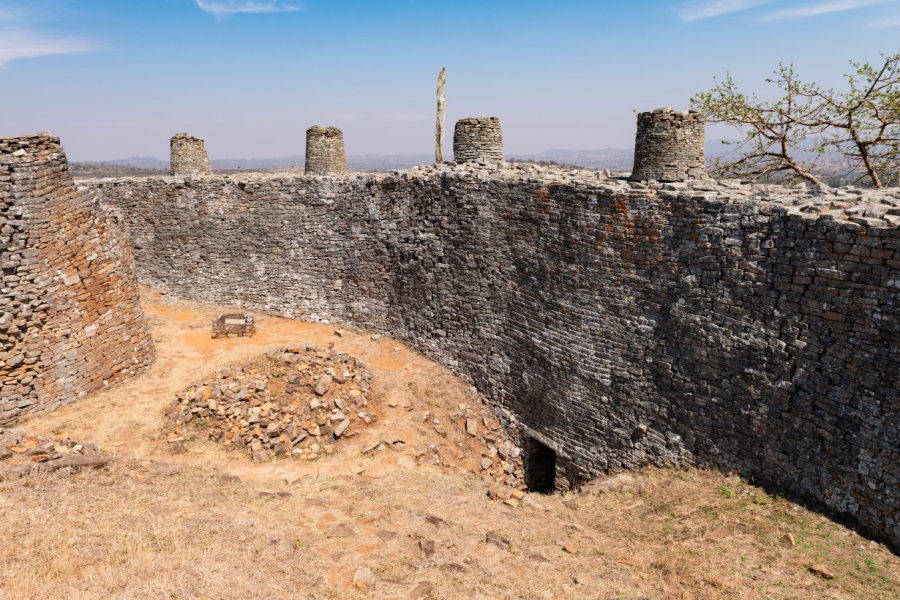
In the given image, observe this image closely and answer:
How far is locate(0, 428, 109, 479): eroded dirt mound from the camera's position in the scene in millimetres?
8523

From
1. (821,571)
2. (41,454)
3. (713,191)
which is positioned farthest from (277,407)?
(821,571)

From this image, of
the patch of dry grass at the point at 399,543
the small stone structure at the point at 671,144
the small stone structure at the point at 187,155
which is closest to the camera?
the patch of dry grass at the point at 399,543

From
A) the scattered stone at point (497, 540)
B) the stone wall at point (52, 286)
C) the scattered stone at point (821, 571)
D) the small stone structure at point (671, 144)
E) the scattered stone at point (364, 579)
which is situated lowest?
the scattered stone at point (497, 540)

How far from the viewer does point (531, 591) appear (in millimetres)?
6609

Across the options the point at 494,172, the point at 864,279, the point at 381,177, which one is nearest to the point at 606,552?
the point at 864,279

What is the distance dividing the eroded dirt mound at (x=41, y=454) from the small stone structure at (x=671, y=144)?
11144 millimetres

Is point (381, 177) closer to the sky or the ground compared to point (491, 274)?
closer to the sky

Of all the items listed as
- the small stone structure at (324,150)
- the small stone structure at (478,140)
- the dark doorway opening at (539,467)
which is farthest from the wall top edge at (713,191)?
the dark doorway opening at (539,467)

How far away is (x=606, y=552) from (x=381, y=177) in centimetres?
1157

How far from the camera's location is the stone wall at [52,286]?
11055mm

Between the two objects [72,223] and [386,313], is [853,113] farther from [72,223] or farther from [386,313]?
[72,223]

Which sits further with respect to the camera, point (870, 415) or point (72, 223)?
point (72, 223)

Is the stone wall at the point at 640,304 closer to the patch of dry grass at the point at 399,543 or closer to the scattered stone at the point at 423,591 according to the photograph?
the patch of dry grass at the point at 399,543

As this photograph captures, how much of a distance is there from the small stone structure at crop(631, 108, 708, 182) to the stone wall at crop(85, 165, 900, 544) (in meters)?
0.78
